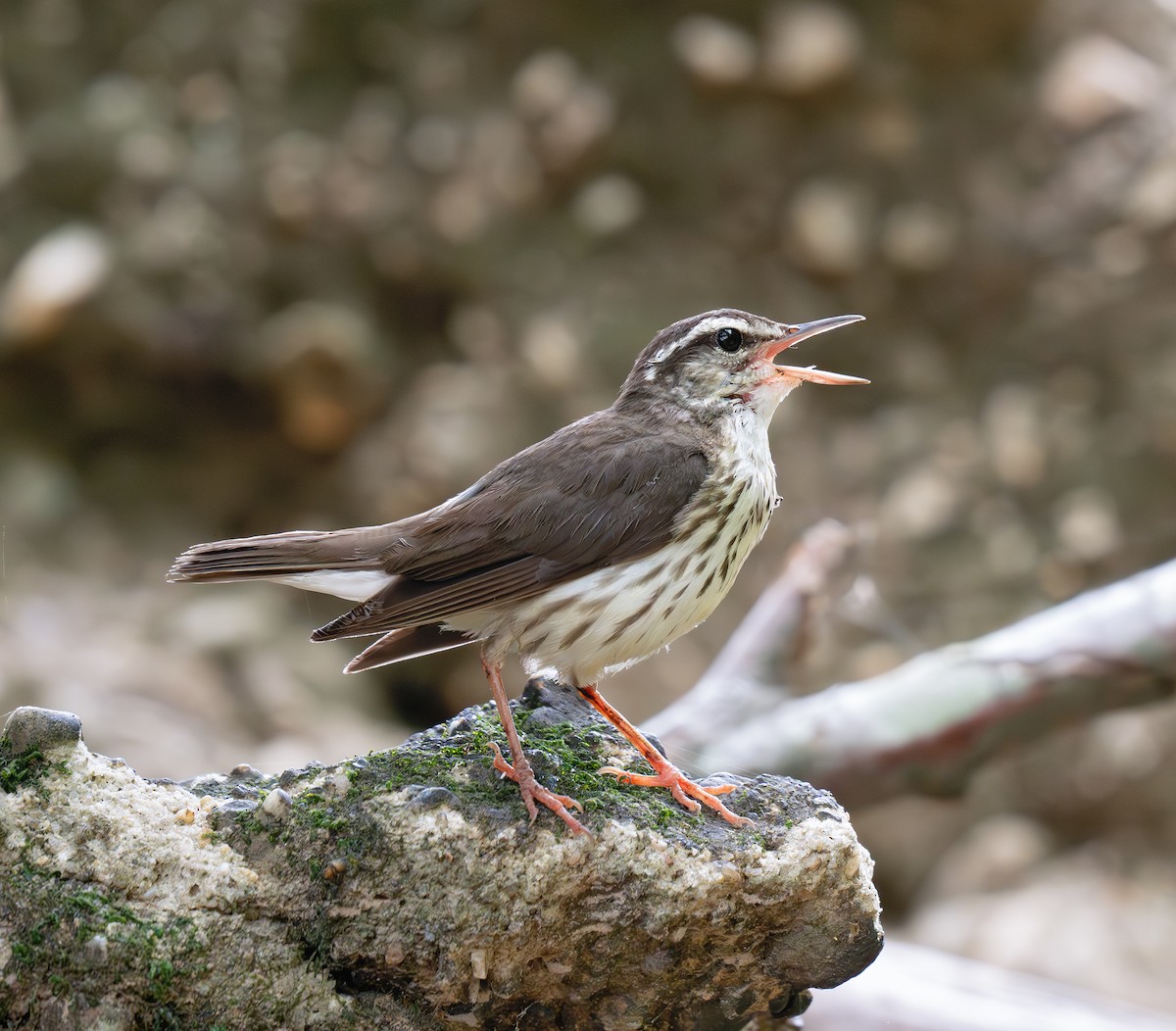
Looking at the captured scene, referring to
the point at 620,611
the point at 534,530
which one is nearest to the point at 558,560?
the point at 534,530

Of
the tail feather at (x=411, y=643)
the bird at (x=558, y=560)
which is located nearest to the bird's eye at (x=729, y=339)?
the bird at (x=558, y=560)

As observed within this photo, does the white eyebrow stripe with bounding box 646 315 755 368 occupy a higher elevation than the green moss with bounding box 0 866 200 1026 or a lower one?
higher

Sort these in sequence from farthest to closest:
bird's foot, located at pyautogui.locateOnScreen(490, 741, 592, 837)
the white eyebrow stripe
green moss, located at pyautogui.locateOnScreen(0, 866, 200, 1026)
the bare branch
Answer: the bare branch
the white eyebrow stripe
bird's foot, located at pyautogui.locateOnScreen(490, 741, 592, 837)
green moss, located at pyautogui.locateOnScreen(0, 866, 200, 1026)

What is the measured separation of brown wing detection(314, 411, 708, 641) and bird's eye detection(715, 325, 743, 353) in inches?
15.9

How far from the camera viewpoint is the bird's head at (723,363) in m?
3.98

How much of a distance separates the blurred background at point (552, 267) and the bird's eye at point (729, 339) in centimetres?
454

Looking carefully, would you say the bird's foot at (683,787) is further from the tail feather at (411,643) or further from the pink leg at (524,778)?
the tail feather at (411,643)

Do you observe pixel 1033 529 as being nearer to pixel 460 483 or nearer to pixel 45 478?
pixel 460 483

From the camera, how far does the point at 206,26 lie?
9.02 metres

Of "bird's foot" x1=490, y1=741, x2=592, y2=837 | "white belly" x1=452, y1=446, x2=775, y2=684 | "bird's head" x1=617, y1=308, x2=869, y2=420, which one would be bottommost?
"bird's foot" x1=490, y1=741, x2=592, y2=837

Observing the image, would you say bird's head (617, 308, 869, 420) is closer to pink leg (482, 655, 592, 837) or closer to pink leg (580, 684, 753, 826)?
pink leg (580, 684, 753, 826)

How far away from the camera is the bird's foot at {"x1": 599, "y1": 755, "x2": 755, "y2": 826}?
319cm

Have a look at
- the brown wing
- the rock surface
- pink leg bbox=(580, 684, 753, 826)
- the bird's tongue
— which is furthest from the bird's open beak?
the rock surface

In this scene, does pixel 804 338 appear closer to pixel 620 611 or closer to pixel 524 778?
pixel 620 611
